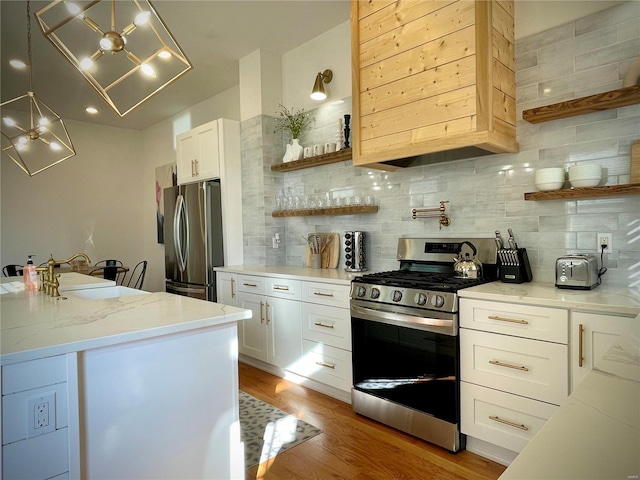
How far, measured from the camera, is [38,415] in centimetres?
118

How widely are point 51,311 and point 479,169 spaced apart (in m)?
2.62

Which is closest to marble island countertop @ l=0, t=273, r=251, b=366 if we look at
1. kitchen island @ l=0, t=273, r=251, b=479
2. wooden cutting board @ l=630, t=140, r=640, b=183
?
kitchen island @ l=0, t=273, r=251, b=479

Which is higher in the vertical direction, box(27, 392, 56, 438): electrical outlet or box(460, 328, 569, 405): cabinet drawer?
box(27, 392, 56, 438): electrical outlet

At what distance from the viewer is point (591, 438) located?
22.0 inches

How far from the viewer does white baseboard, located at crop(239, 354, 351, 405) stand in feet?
9.70

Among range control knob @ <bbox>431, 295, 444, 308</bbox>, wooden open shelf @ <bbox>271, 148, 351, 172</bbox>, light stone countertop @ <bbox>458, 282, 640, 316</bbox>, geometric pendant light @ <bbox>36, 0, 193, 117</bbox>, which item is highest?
geometric pendant light @ <bbox>36, 0, 193, 117</bbox>

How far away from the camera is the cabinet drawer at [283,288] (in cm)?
321

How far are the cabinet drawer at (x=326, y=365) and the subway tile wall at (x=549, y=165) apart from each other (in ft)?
2.78

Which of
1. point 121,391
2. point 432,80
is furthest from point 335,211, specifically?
point 121,391

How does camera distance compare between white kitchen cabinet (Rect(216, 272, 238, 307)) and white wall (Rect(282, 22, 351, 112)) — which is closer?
white wall (Rect(282, 22, 351, 112))

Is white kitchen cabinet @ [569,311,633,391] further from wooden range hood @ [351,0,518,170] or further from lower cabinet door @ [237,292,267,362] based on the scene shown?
lower cabinet door @ [237,292,267,362]

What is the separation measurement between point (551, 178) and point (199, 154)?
3510 mm

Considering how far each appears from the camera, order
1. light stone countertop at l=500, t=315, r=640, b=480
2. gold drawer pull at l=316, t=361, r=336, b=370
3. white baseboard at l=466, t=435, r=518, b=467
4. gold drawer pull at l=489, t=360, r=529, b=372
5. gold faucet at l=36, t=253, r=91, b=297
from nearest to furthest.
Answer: light stone countertop at l=500, t=315, r=640, b=480, gold drawer pull at l=489, t=360, r=529, b=372, white baseboard at l=466, t=435, r=518, b=467, gold faucet at l=36, t=253, r=91, b=297, gold drawer pull at l=316, t=361, r=336, b=370

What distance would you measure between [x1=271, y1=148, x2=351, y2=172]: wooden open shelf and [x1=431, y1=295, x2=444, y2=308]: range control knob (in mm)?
1613
